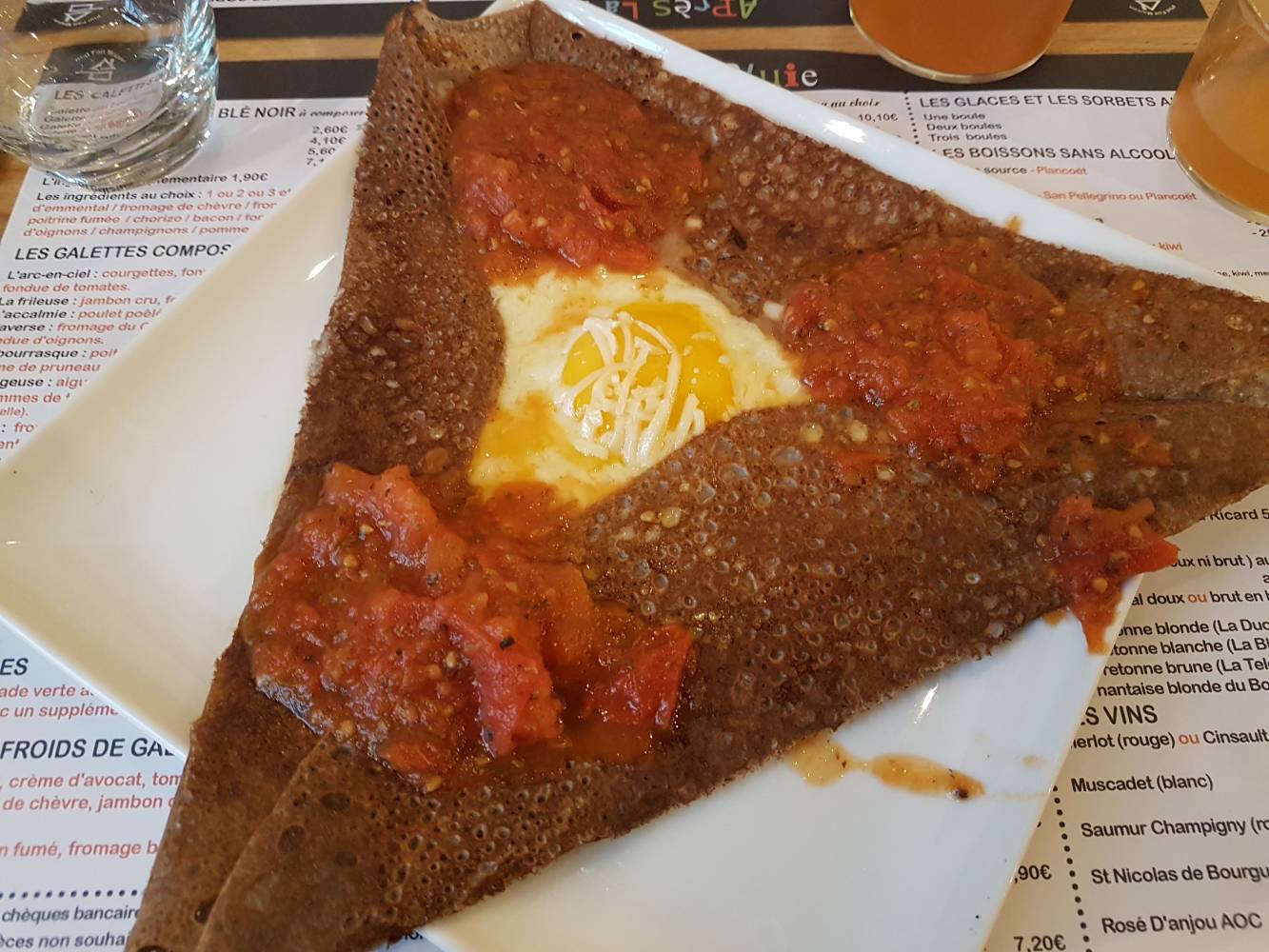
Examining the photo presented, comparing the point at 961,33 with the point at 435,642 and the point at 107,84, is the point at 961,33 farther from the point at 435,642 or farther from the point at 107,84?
the point at 107,84

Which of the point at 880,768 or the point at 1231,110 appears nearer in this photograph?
the point at 880,768

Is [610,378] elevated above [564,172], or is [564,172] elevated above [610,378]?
[564,172]

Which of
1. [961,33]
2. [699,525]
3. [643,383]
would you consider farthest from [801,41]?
[699,525]

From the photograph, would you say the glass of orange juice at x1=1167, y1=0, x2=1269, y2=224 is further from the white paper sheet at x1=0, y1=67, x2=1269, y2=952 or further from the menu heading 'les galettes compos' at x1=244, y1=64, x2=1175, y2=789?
the menu heading 'les galettes compos' at x1=244, y1=64, x2=1175, y2=789

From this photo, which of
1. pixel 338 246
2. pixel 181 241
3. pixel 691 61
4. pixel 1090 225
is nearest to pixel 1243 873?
pixel 1090 225

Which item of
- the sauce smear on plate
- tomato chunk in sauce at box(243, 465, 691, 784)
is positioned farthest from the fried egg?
the sauce smear on plate

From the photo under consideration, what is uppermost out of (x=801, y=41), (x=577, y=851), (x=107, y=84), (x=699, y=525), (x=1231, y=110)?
(x=1231, y=110)

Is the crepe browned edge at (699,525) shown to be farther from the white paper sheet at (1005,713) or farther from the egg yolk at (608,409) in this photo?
the white paper sheet at (1005,713)

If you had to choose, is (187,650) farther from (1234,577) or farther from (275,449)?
(1234,577)
